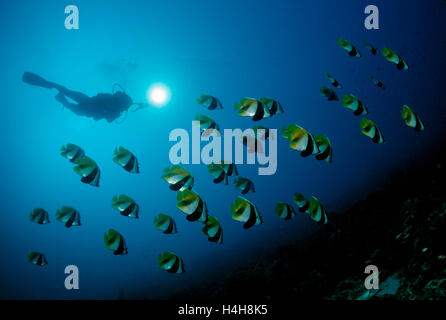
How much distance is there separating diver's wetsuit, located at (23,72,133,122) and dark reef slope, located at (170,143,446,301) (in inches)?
380

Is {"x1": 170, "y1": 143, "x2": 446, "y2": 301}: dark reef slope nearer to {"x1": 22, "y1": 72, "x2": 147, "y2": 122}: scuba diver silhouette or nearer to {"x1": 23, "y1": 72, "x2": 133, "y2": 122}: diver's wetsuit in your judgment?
{"x1": 22, "y1": 72, "x2": 147, "y2": 122}: scuba diver silhouette

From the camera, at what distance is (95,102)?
11.9m

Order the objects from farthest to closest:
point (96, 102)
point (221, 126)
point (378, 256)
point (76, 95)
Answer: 1. point (221, 126)
2. point (76, 95)
3. point (96, 102)
4. point (378, 256)

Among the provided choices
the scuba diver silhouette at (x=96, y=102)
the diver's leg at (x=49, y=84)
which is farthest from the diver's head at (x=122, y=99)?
the diver's leg at (x=49, y=84)

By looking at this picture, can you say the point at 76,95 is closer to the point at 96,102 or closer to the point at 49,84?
the point at 96,102

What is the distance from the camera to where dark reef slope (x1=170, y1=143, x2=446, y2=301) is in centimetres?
415

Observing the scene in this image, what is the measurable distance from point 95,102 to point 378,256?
12.8 metres

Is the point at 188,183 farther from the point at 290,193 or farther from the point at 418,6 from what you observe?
the point at 290,193

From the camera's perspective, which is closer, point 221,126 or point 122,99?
point 122,99

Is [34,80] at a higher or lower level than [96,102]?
higher

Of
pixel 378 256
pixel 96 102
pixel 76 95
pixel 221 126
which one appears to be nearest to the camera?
pixel 378 256

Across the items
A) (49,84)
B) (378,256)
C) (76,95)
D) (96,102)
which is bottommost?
(378,256)

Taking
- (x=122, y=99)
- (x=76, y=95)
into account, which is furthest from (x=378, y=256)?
(x=76, y=95)

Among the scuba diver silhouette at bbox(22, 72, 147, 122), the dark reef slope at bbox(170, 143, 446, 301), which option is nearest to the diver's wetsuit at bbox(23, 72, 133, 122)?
the scuba diver silhouette at bbox(22, 72, 147, 122)
